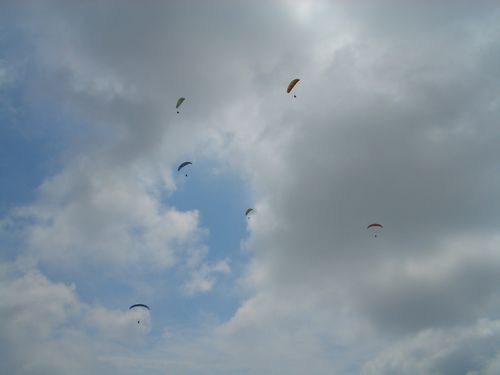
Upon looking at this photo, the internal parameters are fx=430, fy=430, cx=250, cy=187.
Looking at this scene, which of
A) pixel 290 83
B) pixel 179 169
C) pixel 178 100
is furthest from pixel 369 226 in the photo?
pixel 178 100

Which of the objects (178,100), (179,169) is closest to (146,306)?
(179,169)

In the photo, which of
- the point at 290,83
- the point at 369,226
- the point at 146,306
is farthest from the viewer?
the point at 369,226

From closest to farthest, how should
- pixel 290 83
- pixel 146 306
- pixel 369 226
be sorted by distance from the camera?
pixel 290 83 → pixel 146 306 → pixel 369 226

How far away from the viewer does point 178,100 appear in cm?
10956

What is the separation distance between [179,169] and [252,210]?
81.2 feet

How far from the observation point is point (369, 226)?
4707 inches

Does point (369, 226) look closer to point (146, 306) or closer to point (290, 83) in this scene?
point (290, 83)

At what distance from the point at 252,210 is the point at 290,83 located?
38.7 m

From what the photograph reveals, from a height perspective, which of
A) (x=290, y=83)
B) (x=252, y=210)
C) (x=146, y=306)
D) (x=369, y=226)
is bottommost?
(x=146, y=306)

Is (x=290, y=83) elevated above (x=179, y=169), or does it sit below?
above

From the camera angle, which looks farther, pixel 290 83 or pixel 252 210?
pixel 252 210

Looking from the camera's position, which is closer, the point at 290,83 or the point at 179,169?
the point at 290,83

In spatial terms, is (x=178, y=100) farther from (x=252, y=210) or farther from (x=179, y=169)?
(x=252, y=210)

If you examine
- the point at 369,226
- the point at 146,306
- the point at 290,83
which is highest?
the point at 290,83
